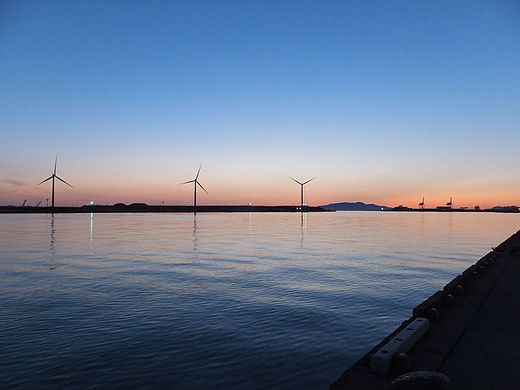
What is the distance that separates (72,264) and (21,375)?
19.0 m

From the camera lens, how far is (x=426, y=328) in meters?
8.72

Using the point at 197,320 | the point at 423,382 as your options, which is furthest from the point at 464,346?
the point at 197,320

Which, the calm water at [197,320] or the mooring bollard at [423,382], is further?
the calm water at [197,320]

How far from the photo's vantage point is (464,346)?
7977mm

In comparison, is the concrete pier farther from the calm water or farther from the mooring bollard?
the calm water

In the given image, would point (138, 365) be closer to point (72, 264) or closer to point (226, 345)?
point (226, 345)

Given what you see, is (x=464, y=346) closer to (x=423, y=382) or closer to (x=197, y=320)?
(x=423, y=382)

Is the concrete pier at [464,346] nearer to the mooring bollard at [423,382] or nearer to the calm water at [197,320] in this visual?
the mooring bollard at [423,382]

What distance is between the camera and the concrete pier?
21.0 feet

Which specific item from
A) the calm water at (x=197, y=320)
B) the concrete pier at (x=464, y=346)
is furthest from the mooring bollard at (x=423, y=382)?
the calm water at (x=197, y=320)

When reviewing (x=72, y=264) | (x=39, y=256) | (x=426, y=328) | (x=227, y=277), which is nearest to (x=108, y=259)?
(x=72, y=264)

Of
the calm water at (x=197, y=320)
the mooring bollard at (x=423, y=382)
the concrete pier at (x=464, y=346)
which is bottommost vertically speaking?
the calm water at (x=197, y=320)

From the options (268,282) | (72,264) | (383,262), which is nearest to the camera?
(268,282)

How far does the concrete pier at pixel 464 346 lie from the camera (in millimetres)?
6391
